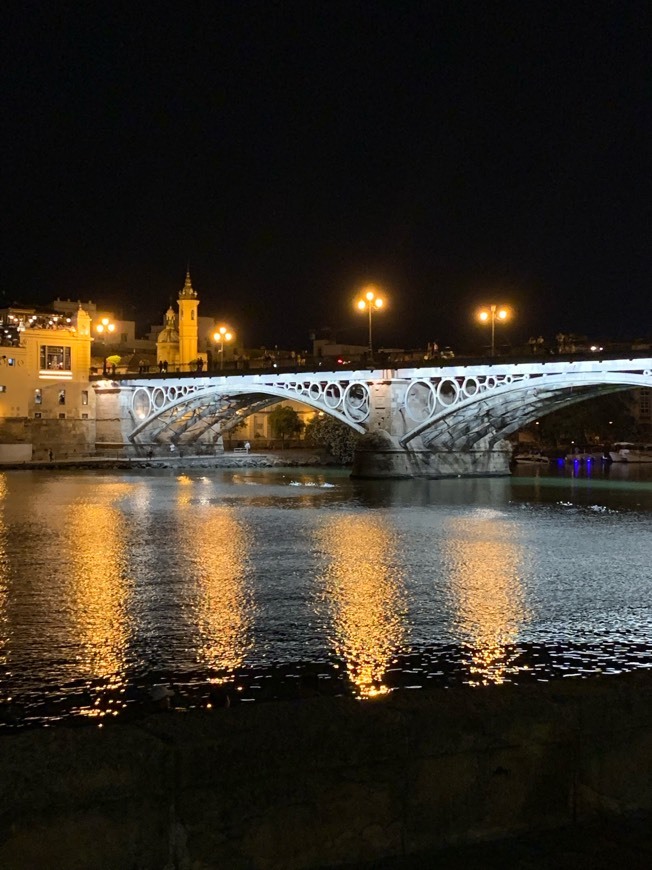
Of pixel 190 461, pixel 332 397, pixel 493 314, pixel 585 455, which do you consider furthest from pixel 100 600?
pixel 585 455

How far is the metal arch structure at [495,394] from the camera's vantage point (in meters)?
45.4

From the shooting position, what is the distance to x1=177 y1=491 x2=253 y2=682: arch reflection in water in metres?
13.0

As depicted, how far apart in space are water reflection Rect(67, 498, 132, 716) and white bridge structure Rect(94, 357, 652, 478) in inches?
994

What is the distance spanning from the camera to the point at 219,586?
18.5m

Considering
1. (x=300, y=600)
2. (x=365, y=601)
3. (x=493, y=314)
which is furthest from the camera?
(x=493, y=314)

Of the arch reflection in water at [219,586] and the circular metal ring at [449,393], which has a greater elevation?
the circular metal ring at [449,393]

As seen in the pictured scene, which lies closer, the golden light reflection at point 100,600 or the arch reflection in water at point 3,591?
the golden light reflection at point 100,600

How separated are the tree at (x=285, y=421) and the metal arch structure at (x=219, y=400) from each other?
13.8 meters

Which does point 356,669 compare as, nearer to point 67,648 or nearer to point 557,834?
point 67,648

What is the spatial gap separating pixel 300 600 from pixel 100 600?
3.38 m

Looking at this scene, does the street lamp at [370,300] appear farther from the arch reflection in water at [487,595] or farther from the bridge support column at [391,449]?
the arch reflection in water at [487,595]

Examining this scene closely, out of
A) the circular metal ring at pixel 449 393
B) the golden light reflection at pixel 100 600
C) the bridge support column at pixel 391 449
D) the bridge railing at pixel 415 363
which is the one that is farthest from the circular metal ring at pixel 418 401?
the golden light reflection at pixel 100 600

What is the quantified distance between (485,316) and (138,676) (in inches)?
1778

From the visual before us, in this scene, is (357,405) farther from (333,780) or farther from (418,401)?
(333,780)
